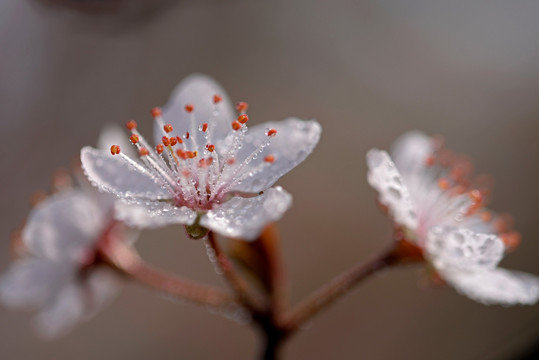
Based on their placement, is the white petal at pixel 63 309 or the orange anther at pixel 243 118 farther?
the white petal at pixel 63 309

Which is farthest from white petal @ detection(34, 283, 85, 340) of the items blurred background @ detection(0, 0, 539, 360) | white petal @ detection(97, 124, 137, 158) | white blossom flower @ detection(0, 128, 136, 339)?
blurred background @ detection(0, 0, 539, 360)

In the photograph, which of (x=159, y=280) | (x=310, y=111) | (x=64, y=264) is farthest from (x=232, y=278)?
(x=310, y=111)

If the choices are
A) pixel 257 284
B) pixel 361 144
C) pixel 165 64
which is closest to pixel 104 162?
pixel 257 284

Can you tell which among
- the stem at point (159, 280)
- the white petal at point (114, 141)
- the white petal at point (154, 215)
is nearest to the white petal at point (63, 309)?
the stem at point (159, 280)

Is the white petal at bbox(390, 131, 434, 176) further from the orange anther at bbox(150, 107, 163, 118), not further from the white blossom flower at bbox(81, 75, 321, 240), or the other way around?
the orange anther at bbox(150, 107, 163, 118)

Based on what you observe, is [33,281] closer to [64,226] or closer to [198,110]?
[64,226]

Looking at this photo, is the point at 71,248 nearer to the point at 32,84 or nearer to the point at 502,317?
the point at 502,317

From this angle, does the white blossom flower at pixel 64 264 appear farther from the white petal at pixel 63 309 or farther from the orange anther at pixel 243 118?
the orange anther at pixel 243 118
